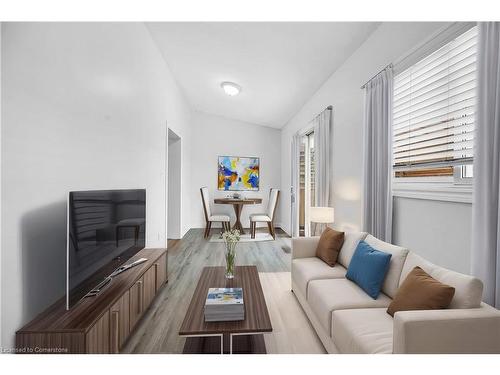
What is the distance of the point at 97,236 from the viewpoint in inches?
69.4

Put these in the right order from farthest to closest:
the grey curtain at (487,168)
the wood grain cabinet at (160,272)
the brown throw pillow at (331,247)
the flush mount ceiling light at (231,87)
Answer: the flush mount ceiling light at (231,87) → the wood grain cabinet at (160,272) → the brown throw pillow at (331,247) → the grey curtain at (487,168)

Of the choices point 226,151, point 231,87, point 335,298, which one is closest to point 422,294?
point 335,298

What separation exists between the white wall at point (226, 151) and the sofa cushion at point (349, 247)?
4.37 meters

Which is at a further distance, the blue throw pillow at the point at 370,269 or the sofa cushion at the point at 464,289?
the blue throw pillow at the point at 370,269

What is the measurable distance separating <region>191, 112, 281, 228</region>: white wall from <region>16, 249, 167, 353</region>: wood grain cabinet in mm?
4440

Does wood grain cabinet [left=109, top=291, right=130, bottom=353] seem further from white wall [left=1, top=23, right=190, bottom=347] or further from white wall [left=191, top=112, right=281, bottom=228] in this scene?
white wall [left=191, top=112, right=281, bottom=228]

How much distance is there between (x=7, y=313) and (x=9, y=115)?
1.02 meters

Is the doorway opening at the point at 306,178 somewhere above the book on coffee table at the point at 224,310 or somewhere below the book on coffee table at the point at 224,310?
above

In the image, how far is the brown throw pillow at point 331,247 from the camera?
8.25 ft

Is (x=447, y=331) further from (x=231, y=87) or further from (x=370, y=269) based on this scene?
(x=231, y=87)

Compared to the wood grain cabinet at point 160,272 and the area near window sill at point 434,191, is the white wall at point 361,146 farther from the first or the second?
the wood grain cabinet at point 160,272

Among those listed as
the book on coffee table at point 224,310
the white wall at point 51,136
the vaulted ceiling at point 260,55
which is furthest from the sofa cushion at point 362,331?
the vaulted ceiling at point 260,55

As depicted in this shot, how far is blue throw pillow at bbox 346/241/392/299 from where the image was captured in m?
1.81
